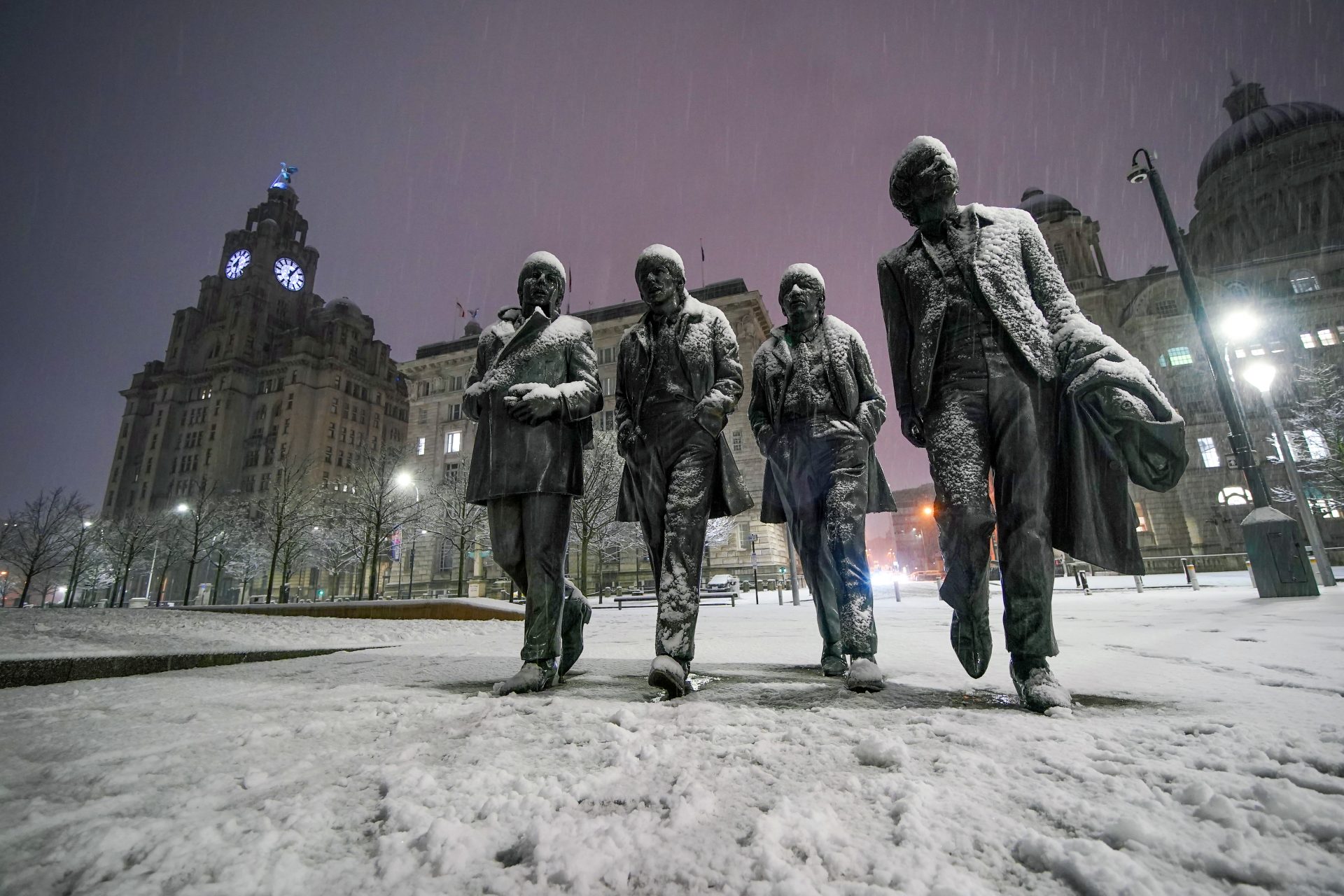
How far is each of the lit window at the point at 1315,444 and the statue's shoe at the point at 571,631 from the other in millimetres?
37488

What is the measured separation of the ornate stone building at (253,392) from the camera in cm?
7362

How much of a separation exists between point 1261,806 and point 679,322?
10.2ft

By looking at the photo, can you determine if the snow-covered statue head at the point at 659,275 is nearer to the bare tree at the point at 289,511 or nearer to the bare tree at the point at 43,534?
the bare tree at the point at 289,511

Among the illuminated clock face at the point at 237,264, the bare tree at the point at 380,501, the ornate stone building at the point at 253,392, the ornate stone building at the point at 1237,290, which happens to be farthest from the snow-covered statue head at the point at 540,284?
the illuminated clock face at the point at 237,264

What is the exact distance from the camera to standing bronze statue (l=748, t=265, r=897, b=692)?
346cm

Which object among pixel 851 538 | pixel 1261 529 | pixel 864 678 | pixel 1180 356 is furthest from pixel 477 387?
pixel 1180 356

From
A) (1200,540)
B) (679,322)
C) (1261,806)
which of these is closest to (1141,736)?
(1261,806)

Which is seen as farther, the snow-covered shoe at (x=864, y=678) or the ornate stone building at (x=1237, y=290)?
the ornate stone building at (x=1237, y=290)

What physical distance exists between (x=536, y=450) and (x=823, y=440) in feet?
5.80

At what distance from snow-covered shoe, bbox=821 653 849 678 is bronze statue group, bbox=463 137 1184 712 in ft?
0.08

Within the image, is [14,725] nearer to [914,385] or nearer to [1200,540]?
[914,385]

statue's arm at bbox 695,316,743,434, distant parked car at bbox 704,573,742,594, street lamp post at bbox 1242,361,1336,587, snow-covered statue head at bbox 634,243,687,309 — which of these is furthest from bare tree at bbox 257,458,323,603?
street lamp post at bbox 1242,361,1336,587

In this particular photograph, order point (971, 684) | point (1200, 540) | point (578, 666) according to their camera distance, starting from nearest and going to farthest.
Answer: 1. point (971, 684)
2. point (578, 666)
3. point (1200, 540)

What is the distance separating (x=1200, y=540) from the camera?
120ft
